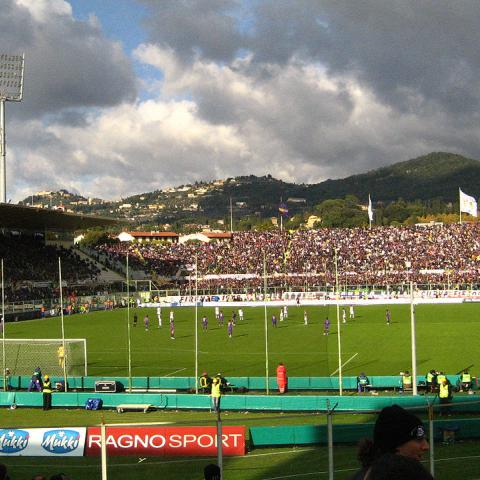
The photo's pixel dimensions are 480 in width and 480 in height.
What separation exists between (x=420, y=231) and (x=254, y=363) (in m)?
70.8

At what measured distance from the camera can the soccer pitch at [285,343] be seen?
3278 centimetres

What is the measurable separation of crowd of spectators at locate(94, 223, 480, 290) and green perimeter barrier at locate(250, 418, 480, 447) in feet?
203

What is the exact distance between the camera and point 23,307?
2574 inches

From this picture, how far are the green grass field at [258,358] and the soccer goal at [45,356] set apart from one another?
4.96 feet

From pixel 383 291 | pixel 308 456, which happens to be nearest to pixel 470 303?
pixel 383 291

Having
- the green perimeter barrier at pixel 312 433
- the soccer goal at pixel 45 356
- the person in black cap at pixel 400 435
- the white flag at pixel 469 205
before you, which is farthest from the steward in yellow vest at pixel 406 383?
the white flag at pixel 469 205

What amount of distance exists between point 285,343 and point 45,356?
15541mm

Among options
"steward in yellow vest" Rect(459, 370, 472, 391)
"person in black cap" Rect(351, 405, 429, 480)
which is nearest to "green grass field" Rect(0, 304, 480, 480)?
"person in black cap" Rect(351, 405, 429, 480)

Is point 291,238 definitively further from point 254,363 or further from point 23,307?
point 254,363

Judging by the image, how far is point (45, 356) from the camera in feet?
105

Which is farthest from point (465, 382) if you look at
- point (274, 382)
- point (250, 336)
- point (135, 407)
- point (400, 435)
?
point (250, 336)

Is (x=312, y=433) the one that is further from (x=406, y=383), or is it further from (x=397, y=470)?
(x=397, y=470)

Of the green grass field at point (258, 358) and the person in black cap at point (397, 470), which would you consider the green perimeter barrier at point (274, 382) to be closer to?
the green grass field at point (258, 358)

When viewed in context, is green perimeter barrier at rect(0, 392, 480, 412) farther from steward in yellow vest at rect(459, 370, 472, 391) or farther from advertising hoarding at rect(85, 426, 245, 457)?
advertising hoarding at rect(85, 426, 245, 457)
